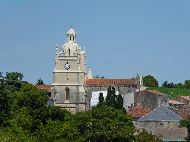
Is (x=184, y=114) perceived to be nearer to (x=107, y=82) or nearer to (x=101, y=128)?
(x=107, y=82)

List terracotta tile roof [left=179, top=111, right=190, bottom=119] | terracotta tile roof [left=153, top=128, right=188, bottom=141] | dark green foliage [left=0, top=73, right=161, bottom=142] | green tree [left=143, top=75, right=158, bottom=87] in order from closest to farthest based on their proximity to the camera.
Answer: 1. dark green foliage [left=0, top=73, right=161, bottom=142]
2. terracotta tile roof [left=153, top=128, right=188, bottom=141]
3. terracotta tile roof [left=179, top=111, right=190, bottom=119]
4. green tree [left=143, top=75, right=158, bottom=87]

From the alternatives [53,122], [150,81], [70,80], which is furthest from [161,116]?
[150,81]

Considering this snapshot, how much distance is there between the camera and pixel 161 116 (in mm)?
102250

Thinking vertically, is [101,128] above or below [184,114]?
below

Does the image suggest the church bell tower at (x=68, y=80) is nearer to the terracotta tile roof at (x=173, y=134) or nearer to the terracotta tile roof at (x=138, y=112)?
the terracotta tile roof at (x=138, y=112)

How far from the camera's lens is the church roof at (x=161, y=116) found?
10156 cm

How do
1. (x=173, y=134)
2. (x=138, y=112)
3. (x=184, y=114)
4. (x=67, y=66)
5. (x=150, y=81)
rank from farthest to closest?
(x=150, y=81)
(x=67, y=66)
(x=184, y=114)
(x=138, y=112)
(x=173, y=134)

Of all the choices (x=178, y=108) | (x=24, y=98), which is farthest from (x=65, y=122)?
(x=178, y=108)

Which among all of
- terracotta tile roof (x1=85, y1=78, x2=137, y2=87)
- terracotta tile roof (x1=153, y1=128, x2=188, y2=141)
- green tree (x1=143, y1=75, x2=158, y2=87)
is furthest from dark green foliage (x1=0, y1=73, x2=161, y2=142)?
green tree (x1=143, y1=75, x2=158, y2=87)

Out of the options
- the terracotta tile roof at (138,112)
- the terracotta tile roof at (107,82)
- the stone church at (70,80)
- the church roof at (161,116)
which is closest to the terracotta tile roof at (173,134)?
the church roof at (161,116)

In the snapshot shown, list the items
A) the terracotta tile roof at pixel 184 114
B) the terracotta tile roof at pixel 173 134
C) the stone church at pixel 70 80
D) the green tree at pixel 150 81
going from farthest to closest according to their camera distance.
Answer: the green tree at pixel 150 81 → the stone church at pixel 70 80 → the terracotta tile roof at pixel 184 114 → the terracotta tile roof at pixel 173 134

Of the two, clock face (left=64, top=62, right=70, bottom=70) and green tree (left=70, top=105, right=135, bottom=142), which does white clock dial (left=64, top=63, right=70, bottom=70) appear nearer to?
clock face (left=64, top=62, right=70, bottom=70)

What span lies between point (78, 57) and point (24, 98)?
145 feet

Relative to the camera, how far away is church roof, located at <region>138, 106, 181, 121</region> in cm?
10156
